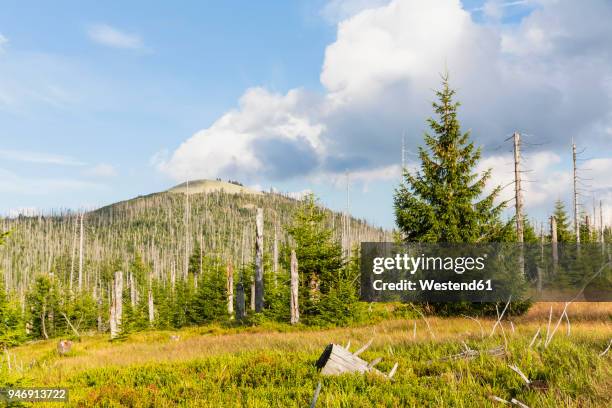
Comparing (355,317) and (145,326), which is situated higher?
(355,317)

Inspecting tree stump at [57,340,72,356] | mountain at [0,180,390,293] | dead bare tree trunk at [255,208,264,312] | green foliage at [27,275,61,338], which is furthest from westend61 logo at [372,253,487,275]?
green foliage at [27,275,61,338]

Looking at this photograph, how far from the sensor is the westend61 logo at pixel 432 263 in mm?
17000

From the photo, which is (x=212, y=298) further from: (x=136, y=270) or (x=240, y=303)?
(x=136, y=270)

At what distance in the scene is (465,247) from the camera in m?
17.5

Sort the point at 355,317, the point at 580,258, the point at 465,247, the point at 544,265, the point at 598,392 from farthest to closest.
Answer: the point at 544,265
the point at 580,258
the point at 355,317
the point at 465,247
the point at 598,392

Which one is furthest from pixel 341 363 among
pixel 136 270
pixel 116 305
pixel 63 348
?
pixel 136 270

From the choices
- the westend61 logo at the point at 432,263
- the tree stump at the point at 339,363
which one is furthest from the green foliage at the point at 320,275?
the tree stump at the point at 339,363

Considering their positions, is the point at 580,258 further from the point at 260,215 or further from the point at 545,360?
the point at 545,360

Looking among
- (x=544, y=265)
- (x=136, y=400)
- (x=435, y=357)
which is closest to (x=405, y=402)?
(x=435, y=357)

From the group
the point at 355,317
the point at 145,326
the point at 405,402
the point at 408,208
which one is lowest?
the point at 145,326

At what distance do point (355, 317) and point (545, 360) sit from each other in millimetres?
14531

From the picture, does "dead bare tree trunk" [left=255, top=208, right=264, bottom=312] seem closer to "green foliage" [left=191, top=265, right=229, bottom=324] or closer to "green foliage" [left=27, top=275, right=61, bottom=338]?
"green foliage" [left=191, top=265, right=229, bottom=324]

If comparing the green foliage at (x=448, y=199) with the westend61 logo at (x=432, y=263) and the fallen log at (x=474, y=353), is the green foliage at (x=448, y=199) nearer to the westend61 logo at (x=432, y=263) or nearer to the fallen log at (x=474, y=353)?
the westend61 logo at (x=432, y=263)

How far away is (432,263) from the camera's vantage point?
57.1ft
